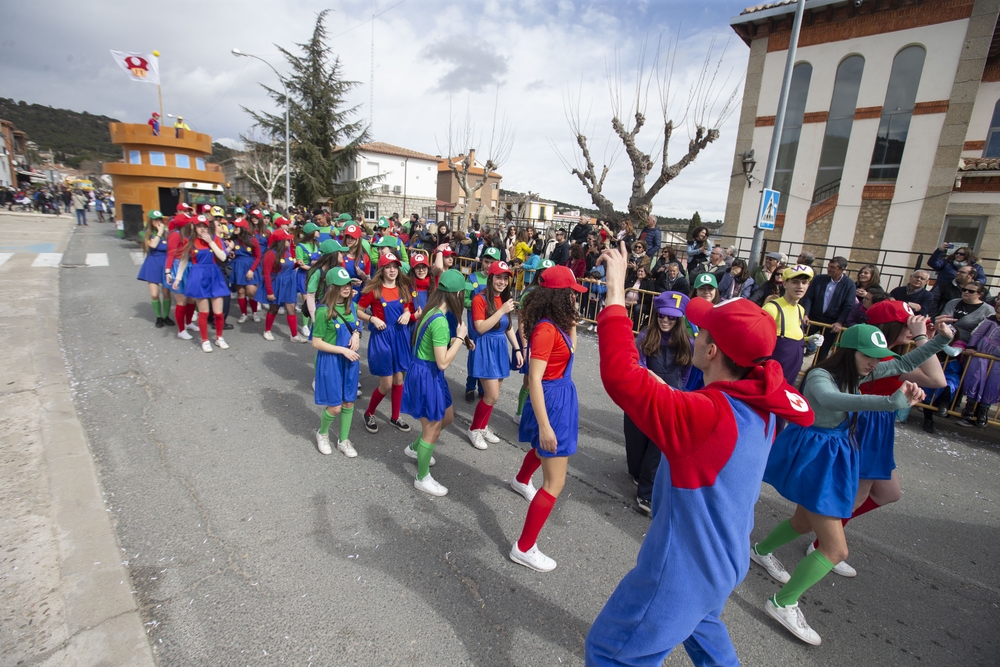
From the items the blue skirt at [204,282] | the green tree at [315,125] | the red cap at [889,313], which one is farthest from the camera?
the green tree at [315,125]

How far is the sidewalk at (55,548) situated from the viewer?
2287 mm

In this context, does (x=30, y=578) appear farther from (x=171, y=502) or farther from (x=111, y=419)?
(x=111, y=419)

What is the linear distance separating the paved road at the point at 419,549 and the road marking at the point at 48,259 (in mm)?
11064

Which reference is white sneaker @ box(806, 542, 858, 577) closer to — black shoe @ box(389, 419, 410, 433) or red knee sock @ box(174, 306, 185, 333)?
black shoe @ box(389, 419, 410, 433)

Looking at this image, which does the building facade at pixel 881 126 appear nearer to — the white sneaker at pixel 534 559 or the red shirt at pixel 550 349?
the red shirt at pixel 550 349

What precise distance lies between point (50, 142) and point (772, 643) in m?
146

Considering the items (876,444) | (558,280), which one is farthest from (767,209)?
(558,280)

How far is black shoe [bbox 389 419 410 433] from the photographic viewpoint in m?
4.90

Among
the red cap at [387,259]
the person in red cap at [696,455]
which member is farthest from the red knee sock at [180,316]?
the person in red cap at [696,455]

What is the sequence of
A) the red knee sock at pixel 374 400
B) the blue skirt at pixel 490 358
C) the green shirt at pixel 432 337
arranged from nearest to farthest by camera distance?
the green shirt at pixel 432 337 < the blue skirt at pixel 490 358 < the red knee sock at pixel 374 400

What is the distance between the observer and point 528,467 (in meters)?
3.65

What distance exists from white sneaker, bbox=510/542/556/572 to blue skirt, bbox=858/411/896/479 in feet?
6.22

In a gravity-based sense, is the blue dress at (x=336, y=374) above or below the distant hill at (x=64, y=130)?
below

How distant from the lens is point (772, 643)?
2576mm
